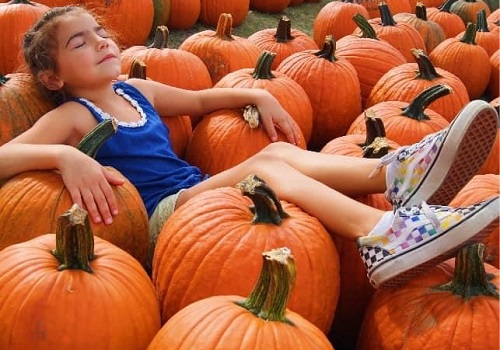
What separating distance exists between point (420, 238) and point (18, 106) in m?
1.65

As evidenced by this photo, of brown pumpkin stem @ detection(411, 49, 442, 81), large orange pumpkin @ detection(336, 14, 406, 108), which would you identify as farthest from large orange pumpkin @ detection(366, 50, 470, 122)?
large orange pumpkin @ detection(336, 14, 406, 108)

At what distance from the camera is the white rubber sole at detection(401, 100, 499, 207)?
236cm

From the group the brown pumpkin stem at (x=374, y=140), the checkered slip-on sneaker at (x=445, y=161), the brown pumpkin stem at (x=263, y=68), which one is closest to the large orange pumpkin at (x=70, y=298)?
the checkered slip-on sneaker at (x=445, y=161)

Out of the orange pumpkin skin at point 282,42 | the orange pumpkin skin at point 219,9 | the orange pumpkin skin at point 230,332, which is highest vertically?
the orange pumpkin skin at point 230,332

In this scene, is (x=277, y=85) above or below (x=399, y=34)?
above

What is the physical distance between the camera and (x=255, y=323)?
167 cm

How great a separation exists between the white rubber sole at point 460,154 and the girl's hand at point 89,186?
946 mm

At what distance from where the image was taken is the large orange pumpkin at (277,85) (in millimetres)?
3484

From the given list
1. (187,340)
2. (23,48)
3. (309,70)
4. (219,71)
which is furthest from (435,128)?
(187,340)

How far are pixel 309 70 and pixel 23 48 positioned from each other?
1.49 m

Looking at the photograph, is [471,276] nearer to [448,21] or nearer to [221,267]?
[221,267]

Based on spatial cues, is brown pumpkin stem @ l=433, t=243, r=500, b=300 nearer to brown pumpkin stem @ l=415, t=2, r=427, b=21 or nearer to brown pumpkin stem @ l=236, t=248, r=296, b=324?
brown pumpkin stem @ l=236, t=248, r=296, b=324

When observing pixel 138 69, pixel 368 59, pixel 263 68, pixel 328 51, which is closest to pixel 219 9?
pixel 368 59

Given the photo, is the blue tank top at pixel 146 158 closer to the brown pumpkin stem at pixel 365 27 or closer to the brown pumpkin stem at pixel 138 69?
the brown pumpkin stem at pixel 138 69
